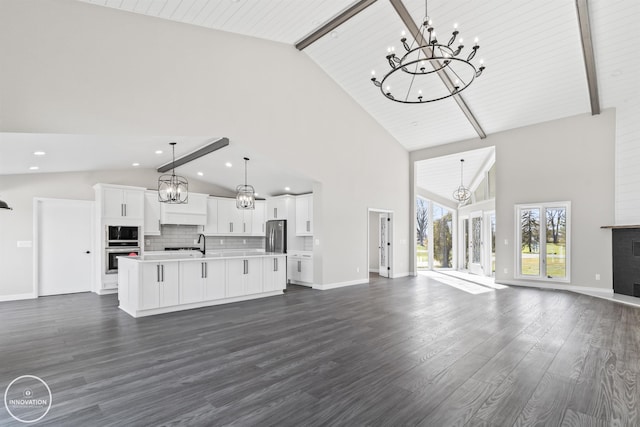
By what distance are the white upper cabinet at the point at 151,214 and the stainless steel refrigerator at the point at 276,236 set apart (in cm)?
278

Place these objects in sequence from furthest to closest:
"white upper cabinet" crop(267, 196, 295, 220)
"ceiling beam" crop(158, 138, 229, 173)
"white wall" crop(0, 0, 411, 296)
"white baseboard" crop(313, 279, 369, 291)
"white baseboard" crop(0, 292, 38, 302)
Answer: "white upper cabinet" crop(267, 196, 295, 220) < "white baseboard" crop(313, 279, 369, 291) < "white baseboard" crop(0, 292, 38, 302) < "ceiling beam" crop(158, 138, 229, 173) < "white wall" crop(0, 0, 411, 296)

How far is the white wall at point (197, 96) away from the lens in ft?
12.7

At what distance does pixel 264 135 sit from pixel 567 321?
18.7 ft

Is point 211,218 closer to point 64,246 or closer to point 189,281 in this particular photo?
point 64,246

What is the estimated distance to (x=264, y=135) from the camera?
20.5 feet

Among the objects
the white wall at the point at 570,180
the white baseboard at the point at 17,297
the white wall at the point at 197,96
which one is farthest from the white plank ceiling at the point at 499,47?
the white baseboard at the point at 17,297

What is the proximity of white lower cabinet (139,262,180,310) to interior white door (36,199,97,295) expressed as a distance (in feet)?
10.6

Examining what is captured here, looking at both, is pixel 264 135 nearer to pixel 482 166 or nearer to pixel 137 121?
pixel 137 121

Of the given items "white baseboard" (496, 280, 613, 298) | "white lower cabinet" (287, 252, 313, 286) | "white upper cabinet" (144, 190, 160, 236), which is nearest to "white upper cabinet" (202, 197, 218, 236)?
"white upper cabinet" (144, 190, 160, 236)

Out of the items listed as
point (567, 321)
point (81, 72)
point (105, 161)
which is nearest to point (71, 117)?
point (81, 72)

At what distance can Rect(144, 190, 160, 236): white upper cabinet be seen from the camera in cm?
793

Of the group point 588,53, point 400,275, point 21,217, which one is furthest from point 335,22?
point 21,217

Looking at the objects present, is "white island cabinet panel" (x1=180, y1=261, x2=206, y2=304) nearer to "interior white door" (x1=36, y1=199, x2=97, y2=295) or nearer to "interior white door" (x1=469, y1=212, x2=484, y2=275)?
"interior white door" (x1=36, y1=199, x2=97, y2=295)

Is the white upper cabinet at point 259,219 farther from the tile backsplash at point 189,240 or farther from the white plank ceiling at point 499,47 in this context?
the white plank ceiling at point 499,47
